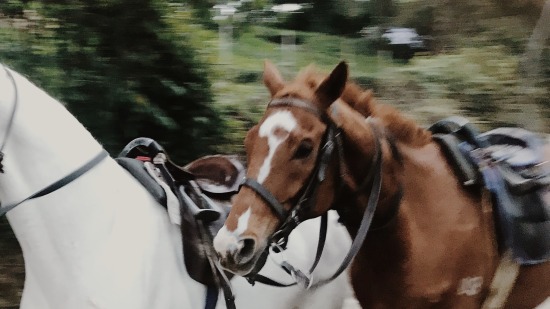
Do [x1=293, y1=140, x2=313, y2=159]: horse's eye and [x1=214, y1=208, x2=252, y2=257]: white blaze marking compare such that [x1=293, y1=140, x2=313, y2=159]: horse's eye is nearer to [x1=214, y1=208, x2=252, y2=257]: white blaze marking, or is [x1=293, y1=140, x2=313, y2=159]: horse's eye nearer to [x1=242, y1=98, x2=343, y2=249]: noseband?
[x1=242, y1=98, x2=343, y2=249]: noseband

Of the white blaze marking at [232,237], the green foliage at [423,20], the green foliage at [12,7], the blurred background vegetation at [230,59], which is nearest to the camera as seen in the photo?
the white blaze marking at [232,237]

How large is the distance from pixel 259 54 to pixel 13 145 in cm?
530

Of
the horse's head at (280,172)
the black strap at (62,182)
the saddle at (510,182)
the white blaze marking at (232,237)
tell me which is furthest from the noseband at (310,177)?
the saddle at (510,182)

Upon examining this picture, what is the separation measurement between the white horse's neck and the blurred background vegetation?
2.24 metres

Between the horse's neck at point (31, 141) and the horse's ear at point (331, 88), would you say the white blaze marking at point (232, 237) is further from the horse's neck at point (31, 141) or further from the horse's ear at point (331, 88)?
the horse's neck at point (31, 141)

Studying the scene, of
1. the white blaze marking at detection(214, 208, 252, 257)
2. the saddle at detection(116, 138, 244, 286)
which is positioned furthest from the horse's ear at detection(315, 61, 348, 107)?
the saddle at detection(116, 138, 244, 286)

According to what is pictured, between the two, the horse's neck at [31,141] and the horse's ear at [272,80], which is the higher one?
the horse's ear at [272,80]

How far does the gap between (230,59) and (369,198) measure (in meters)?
4.30

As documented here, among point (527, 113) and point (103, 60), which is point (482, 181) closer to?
point (103, 60)

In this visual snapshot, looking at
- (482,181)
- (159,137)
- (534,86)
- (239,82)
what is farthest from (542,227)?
(534,86)

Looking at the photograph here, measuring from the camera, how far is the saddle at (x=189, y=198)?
239 centimetres

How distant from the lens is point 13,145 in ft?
6.70

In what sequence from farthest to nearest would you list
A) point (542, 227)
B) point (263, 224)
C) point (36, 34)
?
1. point (36, 34)
2. point (542, 227)
3. point (263, 224)

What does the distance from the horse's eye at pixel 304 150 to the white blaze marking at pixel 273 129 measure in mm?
62
